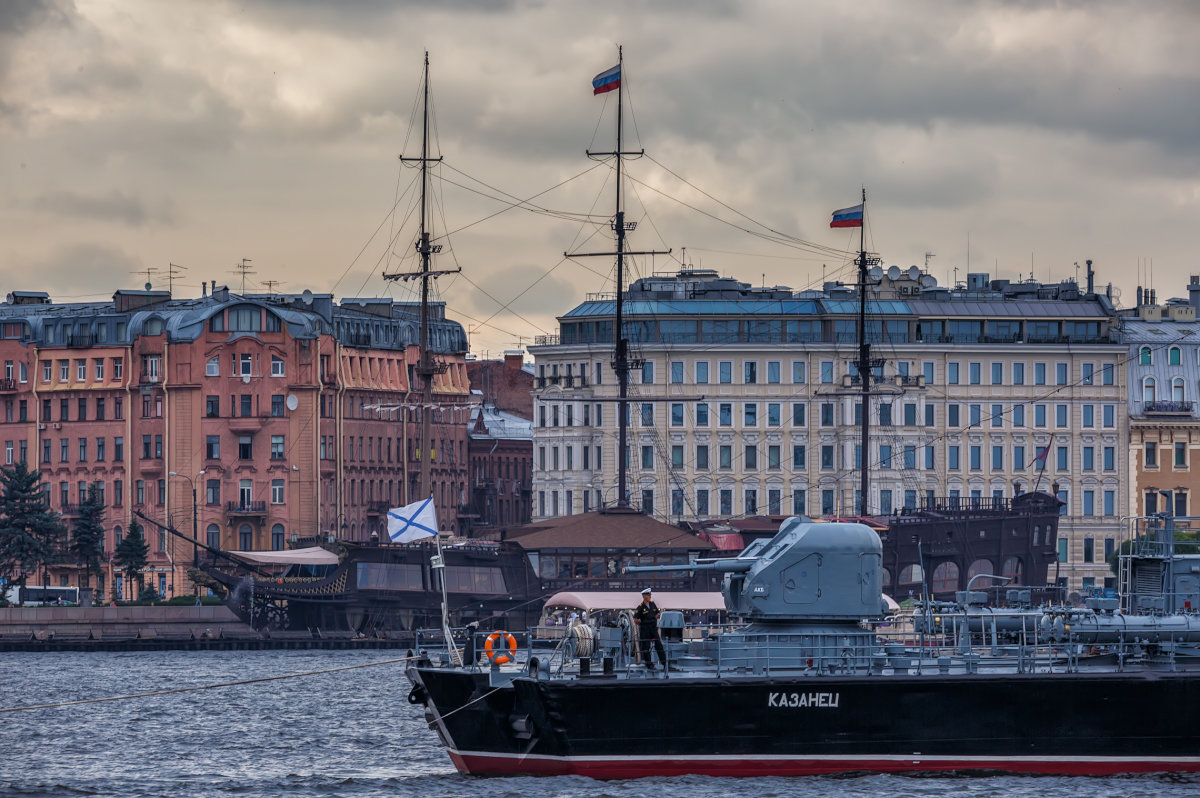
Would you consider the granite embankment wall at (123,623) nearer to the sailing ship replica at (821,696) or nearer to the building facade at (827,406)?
the building facade at (827,406)

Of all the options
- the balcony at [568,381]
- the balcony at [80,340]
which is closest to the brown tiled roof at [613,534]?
the balcony at [568,381]

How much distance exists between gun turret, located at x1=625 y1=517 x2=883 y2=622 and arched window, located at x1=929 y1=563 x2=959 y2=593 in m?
66.9

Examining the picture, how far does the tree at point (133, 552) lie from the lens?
121188mm

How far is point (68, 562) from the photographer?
129m

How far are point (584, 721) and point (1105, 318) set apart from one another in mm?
92883

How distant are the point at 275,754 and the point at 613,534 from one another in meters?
55.5

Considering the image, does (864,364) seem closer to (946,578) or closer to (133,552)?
(946,578)

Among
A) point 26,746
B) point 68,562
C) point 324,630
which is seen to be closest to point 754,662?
point 26,746

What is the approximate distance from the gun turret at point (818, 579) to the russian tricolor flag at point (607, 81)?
55252mm

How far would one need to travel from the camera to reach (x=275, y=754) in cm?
5322

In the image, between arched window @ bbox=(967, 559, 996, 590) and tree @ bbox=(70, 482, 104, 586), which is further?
tree @ bbox=(70, 482, 104, 586)

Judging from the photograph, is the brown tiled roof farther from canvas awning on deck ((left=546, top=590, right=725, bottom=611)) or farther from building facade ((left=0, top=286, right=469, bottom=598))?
building facade ((left=0, top=286, right=469, bottom=598))

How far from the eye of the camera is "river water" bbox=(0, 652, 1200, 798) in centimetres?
4269

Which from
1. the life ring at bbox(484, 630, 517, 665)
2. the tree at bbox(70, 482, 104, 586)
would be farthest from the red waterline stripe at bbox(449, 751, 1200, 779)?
the tree at bbox(70, 482, 104, 586)
